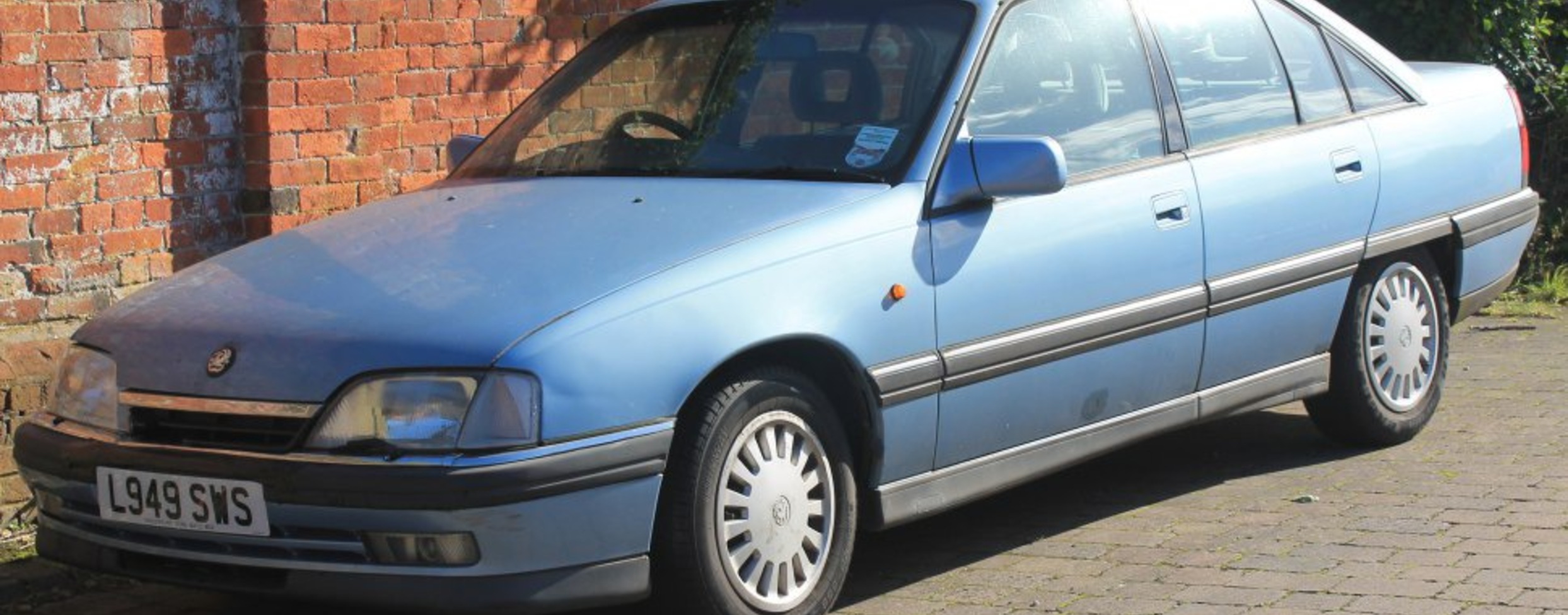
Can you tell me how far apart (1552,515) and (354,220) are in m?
3.36

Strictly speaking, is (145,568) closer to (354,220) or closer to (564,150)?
(354,220)

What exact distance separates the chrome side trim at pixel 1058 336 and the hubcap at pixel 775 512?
1.65 ft

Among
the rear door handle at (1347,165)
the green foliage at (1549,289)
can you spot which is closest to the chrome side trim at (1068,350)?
the rear door handle at (1347,165)

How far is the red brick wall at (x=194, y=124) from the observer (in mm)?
6926

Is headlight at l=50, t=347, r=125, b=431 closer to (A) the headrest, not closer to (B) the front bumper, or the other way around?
(B) the front bumper

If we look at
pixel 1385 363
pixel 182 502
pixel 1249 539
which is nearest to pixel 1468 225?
pixel 1385 363

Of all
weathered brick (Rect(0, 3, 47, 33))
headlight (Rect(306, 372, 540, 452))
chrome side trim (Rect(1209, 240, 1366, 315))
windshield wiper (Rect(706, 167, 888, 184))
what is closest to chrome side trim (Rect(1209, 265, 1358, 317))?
chrome side trim (Rect(1209, 240, 1366, 315))

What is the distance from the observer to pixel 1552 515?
642 cm

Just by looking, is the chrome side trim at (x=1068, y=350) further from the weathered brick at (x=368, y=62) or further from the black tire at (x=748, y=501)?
the weathered brick at (x=368, y=62)

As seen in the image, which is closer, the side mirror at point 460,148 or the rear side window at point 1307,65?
the side mirror at point 460,148

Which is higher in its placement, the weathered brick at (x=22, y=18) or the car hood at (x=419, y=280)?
the weathered brick at (x=22, y=18)

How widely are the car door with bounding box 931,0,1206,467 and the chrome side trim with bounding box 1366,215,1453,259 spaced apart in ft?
3.22

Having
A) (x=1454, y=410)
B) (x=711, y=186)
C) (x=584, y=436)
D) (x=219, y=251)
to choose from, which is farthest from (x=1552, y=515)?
(x=219, y=251)

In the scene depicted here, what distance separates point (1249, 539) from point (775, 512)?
160 centimetres
